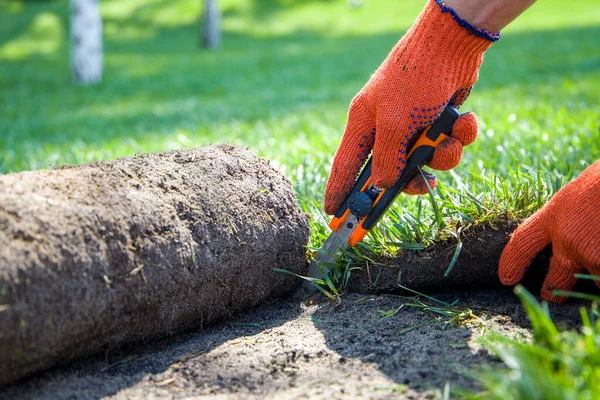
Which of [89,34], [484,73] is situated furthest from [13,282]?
[89,34]

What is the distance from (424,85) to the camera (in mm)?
2203

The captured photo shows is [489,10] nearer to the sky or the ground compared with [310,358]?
nearer to the sky

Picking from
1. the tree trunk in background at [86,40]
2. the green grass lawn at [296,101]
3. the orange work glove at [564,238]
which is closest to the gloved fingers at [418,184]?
the green grass lawn at [296,101]

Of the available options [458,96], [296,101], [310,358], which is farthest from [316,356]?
[296,101]

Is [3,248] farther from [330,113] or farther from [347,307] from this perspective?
[330,113]

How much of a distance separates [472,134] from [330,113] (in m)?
3.81

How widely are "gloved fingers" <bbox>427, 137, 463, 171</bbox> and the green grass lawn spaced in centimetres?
22

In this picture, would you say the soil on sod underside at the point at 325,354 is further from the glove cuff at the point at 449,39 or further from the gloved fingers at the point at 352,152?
the glove cuff at the point at 449,39

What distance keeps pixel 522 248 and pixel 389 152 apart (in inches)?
22.4

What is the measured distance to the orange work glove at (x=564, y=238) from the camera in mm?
1913

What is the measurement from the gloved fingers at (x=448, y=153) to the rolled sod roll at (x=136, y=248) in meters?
0.57

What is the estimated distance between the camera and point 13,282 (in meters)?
1.62

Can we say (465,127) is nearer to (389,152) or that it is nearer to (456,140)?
(456,140)

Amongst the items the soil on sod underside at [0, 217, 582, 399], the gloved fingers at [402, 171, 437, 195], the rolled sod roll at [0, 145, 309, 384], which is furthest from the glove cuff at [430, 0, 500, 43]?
the rolled sod roll at [0, 145, 309, 384]
